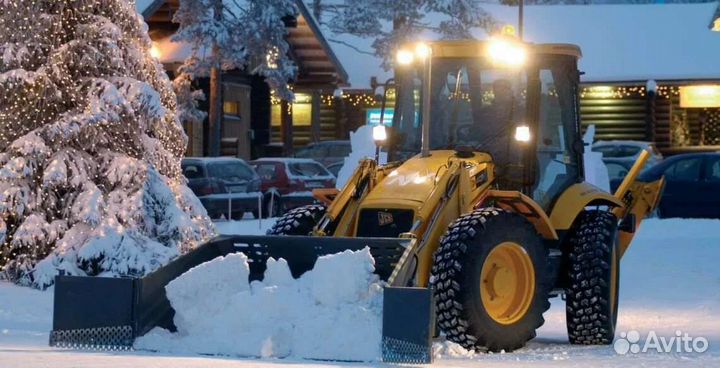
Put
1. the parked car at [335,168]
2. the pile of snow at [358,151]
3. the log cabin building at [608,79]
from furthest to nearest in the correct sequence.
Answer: the log cabin building at [608,79] < the parked car at [335,168] < the pile of snow at [358,151]

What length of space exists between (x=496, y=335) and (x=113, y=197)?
688 cm

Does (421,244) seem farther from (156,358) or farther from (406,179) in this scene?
(156,358)

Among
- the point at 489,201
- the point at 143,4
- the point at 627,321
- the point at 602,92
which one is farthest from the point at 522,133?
the point at 602,92

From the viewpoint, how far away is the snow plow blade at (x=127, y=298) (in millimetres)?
11859

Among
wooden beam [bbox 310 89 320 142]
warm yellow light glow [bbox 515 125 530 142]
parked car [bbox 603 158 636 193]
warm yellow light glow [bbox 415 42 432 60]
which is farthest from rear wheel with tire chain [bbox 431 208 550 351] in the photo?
wooden beam [bbox 310 89 320 142]

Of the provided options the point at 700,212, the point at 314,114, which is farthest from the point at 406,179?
the point at 314,114

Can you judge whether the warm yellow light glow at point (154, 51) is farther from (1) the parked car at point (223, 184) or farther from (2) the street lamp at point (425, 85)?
(2) the street lamp at point (425, 85)

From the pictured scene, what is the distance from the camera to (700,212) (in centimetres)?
3269

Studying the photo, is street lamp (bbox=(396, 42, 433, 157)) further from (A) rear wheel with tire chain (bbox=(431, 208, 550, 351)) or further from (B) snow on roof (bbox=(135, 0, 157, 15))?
(B) snow on roof (bbox=(135, 0, 157, 15))

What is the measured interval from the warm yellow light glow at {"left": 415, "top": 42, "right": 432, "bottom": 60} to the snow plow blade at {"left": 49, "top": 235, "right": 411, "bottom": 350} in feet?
7.93

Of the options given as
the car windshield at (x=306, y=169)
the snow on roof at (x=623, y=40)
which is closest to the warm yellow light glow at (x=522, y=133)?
the car windshield at (x=306, y=169)

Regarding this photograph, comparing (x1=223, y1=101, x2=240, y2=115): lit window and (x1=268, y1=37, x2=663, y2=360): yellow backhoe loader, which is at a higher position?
(x1=223, y1=101, x2=240, y2=115): lit window

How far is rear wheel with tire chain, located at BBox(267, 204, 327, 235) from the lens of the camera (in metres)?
13.6

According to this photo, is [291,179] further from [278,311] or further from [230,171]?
[278,311]
